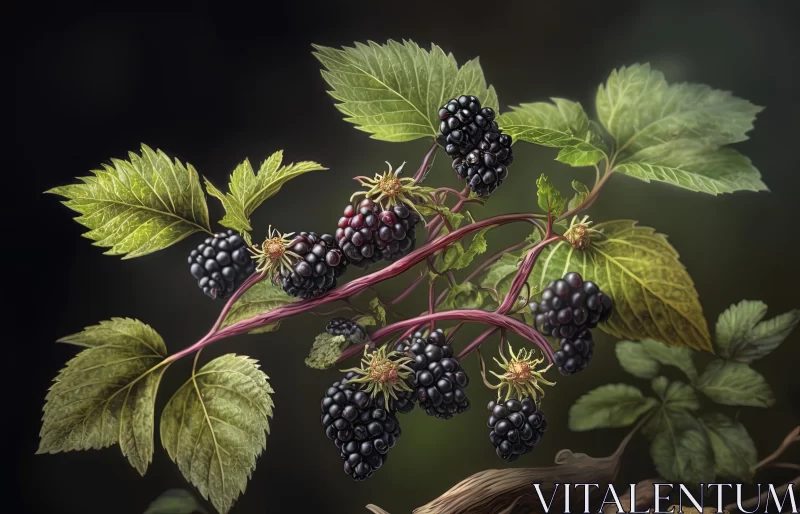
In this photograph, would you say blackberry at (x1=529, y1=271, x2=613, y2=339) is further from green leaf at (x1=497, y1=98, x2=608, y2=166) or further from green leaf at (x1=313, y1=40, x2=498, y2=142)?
green leaf at (x1=313, y1=40, x2=498, y2=142)

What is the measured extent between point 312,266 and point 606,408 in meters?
0.55

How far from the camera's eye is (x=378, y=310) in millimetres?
1259

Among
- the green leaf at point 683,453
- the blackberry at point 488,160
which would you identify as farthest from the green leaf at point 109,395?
the green leaf at point 683,453

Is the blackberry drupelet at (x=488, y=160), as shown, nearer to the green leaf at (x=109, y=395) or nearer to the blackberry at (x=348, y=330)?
the blackberry at (x=348, y=330)

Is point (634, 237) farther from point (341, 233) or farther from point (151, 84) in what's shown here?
point (151, 84)

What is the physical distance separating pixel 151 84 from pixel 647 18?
2.83 ft

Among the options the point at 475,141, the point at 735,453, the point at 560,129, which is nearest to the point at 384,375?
the point at 475,141

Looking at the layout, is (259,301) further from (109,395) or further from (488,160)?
(488,160)

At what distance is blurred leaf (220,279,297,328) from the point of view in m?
1.27

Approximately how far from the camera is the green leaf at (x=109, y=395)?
4.12ft

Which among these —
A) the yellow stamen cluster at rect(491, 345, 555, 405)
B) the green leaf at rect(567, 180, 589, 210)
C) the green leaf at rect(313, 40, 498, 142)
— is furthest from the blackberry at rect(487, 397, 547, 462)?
the green leaf at rect(313, 40, 498, 142)

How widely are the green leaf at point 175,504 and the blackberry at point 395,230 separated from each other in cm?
54

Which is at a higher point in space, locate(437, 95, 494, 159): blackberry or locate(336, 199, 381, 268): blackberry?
locate(437, 95, 494, 159): blackberry

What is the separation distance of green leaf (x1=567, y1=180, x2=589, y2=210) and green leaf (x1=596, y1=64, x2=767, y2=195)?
0.07 meters
